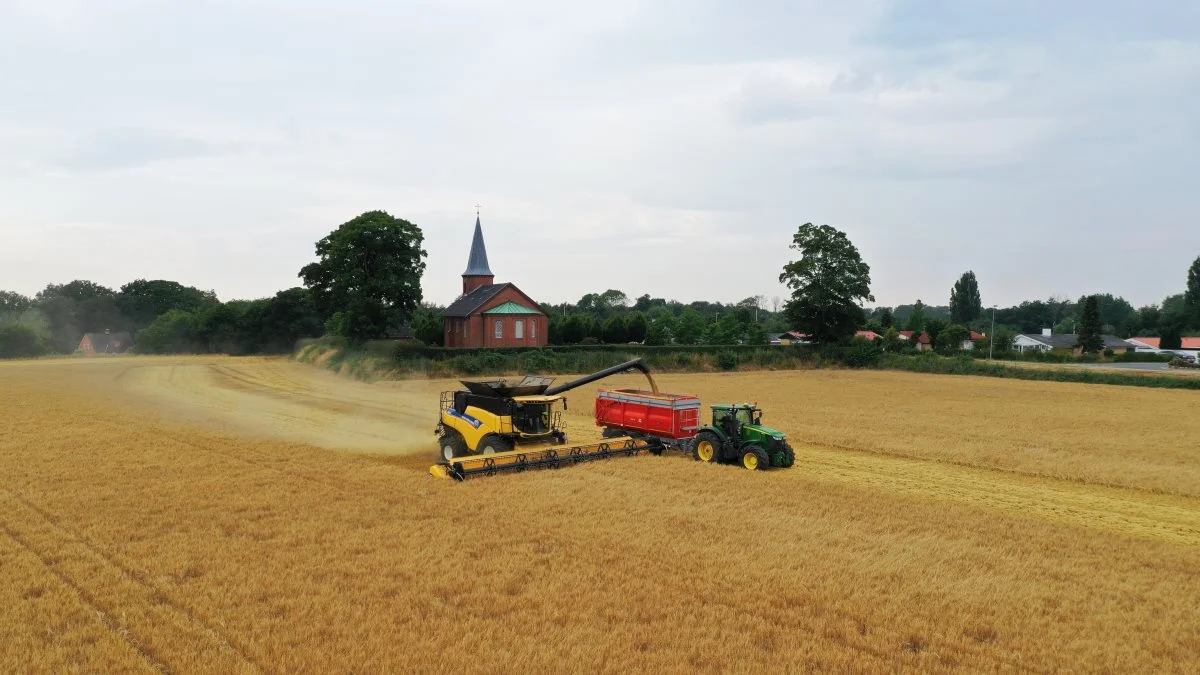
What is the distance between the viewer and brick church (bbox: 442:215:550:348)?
69.9m

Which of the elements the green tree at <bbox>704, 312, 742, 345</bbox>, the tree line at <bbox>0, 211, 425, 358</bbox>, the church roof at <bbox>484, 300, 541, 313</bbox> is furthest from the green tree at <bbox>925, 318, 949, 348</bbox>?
the tree line at <bbox>0, 211, 425, 358</bbox>

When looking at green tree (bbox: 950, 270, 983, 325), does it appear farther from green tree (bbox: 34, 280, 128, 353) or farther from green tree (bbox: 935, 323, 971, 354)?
green tree (bbox: 34, 280, 128, 353)

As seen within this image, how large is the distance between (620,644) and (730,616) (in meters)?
1.79

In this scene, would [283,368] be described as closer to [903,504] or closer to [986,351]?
[903,504]

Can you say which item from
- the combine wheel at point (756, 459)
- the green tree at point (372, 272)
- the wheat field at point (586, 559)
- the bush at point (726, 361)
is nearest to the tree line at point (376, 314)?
the green tree at point (372, 272)

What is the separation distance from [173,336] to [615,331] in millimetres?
63139

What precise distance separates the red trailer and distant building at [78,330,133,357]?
128 meters

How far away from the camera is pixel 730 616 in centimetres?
1029

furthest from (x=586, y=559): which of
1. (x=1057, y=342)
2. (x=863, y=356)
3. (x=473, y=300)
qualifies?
(x=1057, y=342)

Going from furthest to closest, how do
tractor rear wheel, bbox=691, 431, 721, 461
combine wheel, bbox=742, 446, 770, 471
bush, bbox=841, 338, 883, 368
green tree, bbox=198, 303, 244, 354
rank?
green tree, bbox=198, 303, 244, 354 < bush, bbox=841, 338, 883, 368 < tractor rear wheel, bbox=691, 431, 721, 461 < combine wheel, bbox=742, 446, 770, 471

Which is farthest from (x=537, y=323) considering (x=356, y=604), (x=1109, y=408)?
(x=356, y=604)

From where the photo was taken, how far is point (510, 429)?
20.3 m

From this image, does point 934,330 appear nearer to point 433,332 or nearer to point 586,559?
point 433,332

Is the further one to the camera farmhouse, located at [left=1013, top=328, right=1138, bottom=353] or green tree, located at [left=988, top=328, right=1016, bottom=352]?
farmhouse, located at [left=1013, top=328, right=1138, bottom=353]
